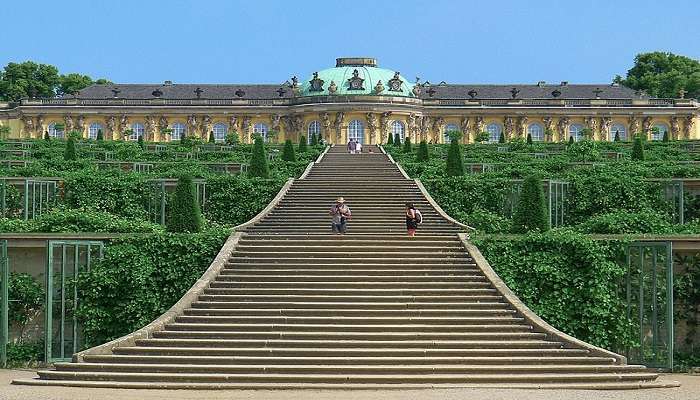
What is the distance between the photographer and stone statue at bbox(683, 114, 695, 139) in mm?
76438

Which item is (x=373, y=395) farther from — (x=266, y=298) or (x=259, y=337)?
(x=266, y=298)

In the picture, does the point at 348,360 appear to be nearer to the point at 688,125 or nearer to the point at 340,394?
the point at 340,394

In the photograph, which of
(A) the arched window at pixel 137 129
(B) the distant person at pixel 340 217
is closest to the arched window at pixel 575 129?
(A) the arched window at pixel 137 129

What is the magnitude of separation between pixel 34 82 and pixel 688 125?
46.6 meters

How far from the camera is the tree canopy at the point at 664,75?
83.4m

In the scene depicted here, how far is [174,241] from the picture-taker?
65.3 ft

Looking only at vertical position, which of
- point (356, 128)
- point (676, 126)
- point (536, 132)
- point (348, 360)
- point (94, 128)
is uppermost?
point (676, 126)

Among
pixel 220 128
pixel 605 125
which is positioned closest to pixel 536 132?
pixel 605 125

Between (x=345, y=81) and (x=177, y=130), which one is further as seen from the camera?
(x=177, y=130)

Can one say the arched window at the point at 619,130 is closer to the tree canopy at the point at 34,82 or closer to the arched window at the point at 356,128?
the arched window at the point at 356,128

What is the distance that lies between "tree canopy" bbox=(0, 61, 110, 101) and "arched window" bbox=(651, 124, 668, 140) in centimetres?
4090

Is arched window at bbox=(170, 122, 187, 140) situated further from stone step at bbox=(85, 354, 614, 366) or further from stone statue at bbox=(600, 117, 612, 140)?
stone step at bbox=(85, 354, 614, 366)

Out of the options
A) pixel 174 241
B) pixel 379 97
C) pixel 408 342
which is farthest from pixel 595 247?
pixel 379 97

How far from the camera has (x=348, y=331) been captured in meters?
16.9
